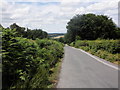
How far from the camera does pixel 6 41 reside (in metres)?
5.80

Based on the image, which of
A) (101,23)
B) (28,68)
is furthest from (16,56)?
(101,23)

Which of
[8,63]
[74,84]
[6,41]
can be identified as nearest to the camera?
[8,63]

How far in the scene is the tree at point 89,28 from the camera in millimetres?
61188

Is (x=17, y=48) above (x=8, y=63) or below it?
above

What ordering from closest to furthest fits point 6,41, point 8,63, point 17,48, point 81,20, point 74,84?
point 8,63, point 6,41, point 17,48, point 74,84, point 81,20

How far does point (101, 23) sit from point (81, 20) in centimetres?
969

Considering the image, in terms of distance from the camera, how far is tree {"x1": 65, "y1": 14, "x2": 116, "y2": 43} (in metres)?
61.2

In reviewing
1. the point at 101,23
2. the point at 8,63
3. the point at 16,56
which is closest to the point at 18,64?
the point at 16,56

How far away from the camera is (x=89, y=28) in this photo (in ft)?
202

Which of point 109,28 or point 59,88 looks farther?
point 109,28

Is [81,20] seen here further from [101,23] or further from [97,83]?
[97,83]

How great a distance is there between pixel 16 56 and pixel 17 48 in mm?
468

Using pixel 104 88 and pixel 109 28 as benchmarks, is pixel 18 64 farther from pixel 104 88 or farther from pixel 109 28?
pixel 109 28

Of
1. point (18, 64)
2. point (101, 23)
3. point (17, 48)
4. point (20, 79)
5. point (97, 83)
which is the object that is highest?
point (101, 23)
